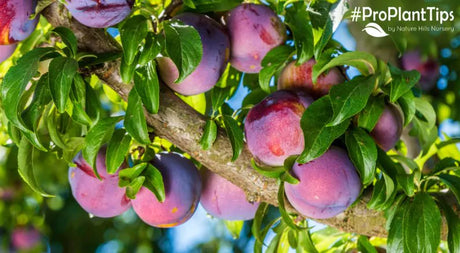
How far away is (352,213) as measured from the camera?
87 cm

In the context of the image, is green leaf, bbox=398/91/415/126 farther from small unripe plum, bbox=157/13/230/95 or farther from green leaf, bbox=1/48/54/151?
green leaf, bbox=1/48/54/151

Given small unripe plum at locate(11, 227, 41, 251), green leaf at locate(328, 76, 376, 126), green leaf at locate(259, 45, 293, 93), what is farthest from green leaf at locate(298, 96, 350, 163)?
small unripe plum at locate(11, 227, 41, 251)

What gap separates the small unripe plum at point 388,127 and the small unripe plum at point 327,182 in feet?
0.25

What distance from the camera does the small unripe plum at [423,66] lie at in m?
1.37

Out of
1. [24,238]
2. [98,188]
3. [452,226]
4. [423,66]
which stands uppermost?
[98,188]

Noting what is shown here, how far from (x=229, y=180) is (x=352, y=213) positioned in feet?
0.59

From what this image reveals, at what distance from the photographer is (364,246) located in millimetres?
971

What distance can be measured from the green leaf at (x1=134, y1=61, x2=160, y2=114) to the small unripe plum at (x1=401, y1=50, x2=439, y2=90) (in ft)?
2.47

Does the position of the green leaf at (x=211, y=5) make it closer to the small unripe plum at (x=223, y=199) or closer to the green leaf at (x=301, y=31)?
the green leaf at (x=301, y=31)

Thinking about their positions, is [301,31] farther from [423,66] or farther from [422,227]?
[423,66]

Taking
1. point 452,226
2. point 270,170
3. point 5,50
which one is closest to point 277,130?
point 270,170

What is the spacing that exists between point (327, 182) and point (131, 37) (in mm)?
299

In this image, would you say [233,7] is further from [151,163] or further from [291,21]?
[151,163]

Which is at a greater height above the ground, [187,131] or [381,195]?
[187,131]
